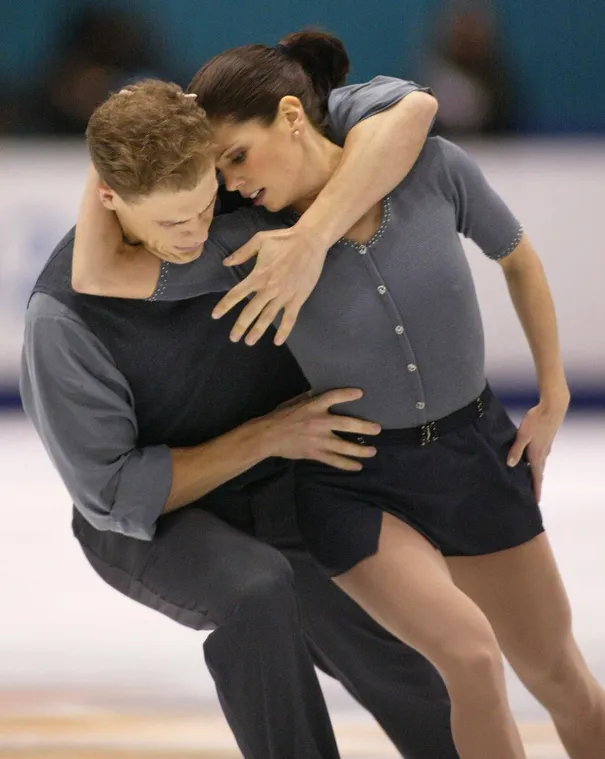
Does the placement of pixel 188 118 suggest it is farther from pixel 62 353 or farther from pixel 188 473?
pixel 188 473

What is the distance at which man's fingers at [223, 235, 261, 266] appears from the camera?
2.39m

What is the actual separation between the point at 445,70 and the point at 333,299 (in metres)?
3.95

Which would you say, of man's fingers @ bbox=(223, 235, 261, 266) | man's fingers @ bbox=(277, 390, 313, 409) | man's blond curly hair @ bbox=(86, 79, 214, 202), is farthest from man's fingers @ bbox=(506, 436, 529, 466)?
man's blond curly hair @ bbox=(86, 79, 214, 202)

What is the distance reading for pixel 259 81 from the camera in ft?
7.83

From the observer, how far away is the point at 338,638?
9.52 feet

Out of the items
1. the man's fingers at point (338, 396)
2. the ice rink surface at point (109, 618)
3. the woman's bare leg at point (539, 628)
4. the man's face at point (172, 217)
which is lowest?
the ice rink surface at point (109, 618)

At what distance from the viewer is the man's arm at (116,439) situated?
2547 mm

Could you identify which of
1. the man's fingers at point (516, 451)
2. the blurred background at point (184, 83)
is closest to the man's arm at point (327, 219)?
the man's fingers at point (516, 451)

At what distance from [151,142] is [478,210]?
0.69m

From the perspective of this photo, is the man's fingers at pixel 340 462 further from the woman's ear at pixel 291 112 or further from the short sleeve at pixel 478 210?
the woman's ear at pixel 291 112

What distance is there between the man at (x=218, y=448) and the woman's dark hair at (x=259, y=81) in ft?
0.33

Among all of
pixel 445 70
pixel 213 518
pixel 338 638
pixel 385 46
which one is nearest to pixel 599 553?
pixel 338 638

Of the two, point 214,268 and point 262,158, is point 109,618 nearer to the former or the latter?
point 214,268

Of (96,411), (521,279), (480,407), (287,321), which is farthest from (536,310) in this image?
(96,411)
